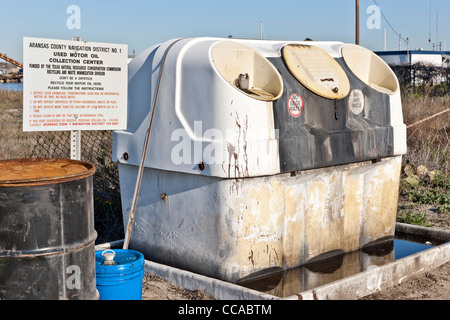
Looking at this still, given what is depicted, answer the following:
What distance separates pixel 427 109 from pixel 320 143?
9.32 meters

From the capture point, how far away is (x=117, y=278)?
388 cm

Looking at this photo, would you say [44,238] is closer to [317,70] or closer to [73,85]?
[73,85]

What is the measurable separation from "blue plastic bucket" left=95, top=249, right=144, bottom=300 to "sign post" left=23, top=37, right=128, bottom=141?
3.49ft

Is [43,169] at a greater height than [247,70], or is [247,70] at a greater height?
[247,70]

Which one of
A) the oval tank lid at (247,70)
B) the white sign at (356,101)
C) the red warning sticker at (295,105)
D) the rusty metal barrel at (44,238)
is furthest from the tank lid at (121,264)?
the white sign at (356,101)

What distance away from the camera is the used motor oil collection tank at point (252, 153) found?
4465mm

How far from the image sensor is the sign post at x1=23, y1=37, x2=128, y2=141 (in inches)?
165

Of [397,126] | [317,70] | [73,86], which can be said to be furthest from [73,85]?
[397,126]

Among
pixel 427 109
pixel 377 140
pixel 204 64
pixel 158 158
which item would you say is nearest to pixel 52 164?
pixel 158 158

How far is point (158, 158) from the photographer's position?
16.0 ft

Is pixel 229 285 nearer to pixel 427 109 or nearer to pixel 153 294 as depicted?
pixel 153 294

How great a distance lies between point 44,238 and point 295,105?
2342 millimetres

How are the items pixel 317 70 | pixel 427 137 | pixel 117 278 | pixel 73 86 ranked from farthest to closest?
pixel 427 137
pixel 317 70
pixel 73 86
pixel 117 278

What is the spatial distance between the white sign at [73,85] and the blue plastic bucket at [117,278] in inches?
42.7
